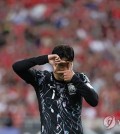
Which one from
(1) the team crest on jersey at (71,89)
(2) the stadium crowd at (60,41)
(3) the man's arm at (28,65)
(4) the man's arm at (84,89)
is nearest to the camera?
(4) the man's arm at (84,89)

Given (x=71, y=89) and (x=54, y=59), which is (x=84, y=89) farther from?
(x=54, y=59)

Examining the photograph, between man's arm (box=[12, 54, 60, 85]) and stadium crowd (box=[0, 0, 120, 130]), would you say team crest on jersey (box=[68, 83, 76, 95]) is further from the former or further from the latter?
stadium crowd (box=[0, 0, 120, 130])

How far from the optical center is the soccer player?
6.08 metres

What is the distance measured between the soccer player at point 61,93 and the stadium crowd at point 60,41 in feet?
17.4

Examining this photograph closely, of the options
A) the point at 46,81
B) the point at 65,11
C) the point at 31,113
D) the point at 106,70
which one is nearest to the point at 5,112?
the point at 31,113

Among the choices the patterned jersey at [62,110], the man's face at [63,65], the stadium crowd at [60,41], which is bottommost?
the patterned jersey at [62,110]

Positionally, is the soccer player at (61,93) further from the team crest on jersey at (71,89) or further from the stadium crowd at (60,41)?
the stadium crowd at (60,41)

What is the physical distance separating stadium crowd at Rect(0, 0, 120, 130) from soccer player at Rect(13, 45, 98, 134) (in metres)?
5.31

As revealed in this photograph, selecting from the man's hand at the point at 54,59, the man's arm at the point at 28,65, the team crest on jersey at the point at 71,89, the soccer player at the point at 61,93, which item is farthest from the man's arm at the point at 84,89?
the man's arm at the point at 28,65

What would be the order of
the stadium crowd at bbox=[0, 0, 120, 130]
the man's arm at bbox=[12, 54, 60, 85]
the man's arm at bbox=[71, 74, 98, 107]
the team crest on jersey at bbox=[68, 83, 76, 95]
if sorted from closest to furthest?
the man's arm at bbox=[71, 74, 98, 107]
the team crest on jersey at bbox=[68, 83, 76, 95]
the man's arm at bbox=[12, 54, 60, 85]
the stadium crowd at bbox=[0, 0, 120, 130]

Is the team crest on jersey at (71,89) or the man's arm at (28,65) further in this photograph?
the man's arm at (28,65)

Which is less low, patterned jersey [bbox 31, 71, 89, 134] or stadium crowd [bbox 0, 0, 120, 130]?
stadium crowd [bbox 0, 0, 120, 130]

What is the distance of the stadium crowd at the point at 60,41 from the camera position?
12.6 metres

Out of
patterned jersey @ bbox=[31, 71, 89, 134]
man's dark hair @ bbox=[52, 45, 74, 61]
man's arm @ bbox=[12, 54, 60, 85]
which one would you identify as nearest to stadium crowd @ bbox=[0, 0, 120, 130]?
man's arm @ bbox=[12, 54, 60, 85]
